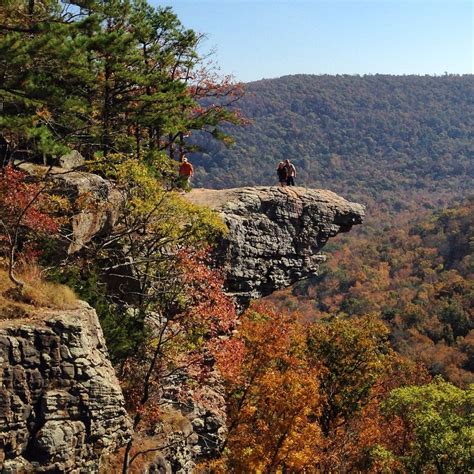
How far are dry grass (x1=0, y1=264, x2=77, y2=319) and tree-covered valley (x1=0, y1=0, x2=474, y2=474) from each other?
1.6 inches

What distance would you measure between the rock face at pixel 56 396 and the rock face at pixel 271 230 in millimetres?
11503

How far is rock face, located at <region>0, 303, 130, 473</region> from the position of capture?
33.0 feet

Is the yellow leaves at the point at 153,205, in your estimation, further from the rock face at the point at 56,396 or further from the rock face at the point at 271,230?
the rock face at the point at 56,396

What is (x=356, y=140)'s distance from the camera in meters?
170

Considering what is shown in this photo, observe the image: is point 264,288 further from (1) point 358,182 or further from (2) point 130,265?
(1) point 358,182

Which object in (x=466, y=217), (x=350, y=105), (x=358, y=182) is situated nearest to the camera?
(x=466, y=217)

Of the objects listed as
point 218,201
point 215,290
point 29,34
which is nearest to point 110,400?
point 215,290

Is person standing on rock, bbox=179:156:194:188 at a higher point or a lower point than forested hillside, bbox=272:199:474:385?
higher

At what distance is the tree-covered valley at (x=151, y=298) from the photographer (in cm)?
1112

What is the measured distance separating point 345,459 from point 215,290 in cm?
1309

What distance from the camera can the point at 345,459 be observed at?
25.9 m

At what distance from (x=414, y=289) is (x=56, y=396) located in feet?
245

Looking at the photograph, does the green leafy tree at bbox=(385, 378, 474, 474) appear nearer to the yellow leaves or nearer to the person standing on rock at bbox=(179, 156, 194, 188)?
the yellow leaves

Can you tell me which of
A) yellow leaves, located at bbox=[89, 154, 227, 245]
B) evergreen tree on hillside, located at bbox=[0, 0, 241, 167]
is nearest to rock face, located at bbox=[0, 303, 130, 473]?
evergreen tree on hillside, located at bbox=[0, 0, 241, 167]
